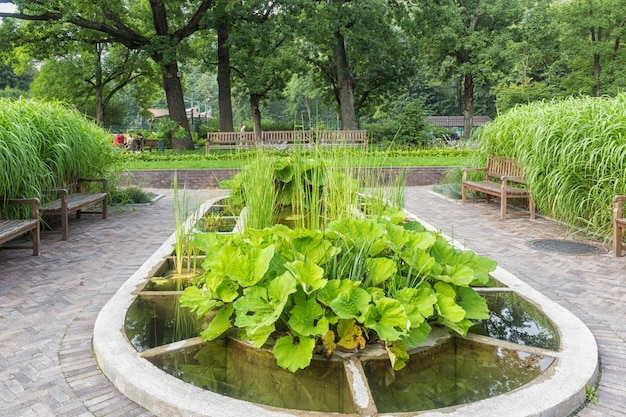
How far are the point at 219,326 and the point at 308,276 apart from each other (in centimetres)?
59

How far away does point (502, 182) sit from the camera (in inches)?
288

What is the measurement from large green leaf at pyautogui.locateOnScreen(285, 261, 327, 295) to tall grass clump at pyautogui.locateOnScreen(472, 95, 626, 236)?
413 centimetres

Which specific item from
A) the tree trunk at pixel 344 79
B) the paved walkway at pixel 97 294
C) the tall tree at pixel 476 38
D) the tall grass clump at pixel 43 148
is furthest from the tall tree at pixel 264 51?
the paved walkway at pixel 97 294

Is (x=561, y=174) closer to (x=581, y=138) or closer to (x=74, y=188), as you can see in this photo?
(x=581, y=138)

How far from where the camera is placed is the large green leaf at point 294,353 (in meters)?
2.38

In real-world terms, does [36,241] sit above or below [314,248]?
below

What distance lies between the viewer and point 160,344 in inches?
111

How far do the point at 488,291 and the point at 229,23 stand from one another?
1756 cm

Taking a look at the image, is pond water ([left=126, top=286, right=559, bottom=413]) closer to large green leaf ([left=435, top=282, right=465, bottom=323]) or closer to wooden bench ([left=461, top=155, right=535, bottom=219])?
large green leaf ([left=435, top=282, right=465, bottom=323])

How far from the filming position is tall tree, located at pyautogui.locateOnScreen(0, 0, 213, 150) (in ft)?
50.3

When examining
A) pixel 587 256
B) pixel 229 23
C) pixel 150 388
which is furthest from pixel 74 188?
pixel 229 23

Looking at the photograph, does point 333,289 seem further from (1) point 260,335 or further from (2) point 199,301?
(2) point 199,301

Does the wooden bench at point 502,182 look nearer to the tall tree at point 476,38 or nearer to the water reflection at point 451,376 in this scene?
the water reflection at point 451,376

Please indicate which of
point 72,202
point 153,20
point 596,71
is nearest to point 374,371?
point 72,202
